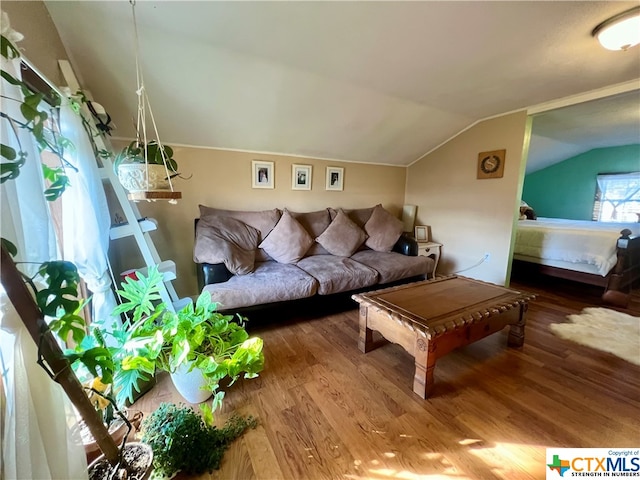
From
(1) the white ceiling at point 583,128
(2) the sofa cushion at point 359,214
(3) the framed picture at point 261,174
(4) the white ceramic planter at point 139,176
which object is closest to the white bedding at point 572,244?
(1) the white ceiling at point 583,128

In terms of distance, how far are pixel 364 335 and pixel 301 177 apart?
7.15 feet

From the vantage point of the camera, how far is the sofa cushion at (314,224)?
3.21 m

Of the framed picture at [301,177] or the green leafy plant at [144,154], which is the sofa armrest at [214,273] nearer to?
the green leafy plant at [144,154]

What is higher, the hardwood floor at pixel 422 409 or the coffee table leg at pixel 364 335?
the coffee table leg at pixel 364 335

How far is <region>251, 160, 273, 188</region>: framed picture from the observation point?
3107mm

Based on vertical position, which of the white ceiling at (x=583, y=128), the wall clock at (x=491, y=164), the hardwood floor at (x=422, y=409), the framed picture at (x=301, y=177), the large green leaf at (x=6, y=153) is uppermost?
the white ceiling at (x=583, y=128)

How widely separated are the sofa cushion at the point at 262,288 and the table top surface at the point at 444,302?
1.96 feet

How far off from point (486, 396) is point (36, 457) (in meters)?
2.03

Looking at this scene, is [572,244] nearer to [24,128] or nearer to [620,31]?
[620,31]

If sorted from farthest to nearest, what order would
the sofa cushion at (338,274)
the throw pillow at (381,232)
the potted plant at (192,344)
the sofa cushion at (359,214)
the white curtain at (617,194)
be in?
the white curtain at (617,194)
the sofa cushion at (359,214)
the throw pillow at (381,232)
the sofa cushion at (338,274)
the potted plant at (192,344)

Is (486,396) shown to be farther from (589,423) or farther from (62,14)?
(62,14)

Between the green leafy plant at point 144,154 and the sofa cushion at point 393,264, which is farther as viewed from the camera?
the sofa cushion at point 393,264

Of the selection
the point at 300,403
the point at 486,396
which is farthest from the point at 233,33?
the point at 486,396

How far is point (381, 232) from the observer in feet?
11.3
